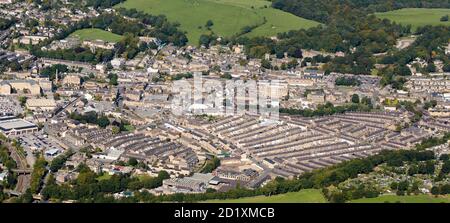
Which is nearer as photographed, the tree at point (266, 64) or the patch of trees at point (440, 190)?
the patch of trees at point (440, 190)

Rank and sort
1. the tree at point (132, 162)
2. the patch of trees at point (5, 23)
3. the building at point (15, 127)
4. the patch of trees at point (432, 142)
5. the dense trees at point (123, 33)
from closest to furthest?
the tree at point (132, 162) → the patch of trees at point (432, 142) → the building at point (15, 127) → the dense trees at point (123, 33) → the patch of trees at point (5, 23)

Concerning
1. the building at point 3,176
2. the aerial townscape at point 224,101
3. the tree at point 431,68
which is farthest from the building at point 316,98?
the building at point 3,176

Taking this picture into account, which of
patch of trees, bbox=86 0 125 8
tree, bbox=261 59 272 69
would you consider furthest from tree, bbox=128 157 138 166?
patch of trees, bbox=86 0 125 8

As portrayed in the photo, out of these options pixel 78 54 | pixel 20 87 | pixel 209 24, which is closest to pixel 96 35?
pixel 78 54

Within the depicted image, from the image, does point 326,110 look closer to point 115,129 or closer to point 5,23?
point 115,129

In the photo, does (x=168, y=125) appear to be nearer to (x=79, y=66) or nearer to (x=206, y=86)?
(x=206, y=86)

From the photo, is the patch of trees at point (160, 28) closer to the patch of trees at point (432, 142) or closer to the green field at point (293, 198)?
the patch of trees at point (432, 142)
